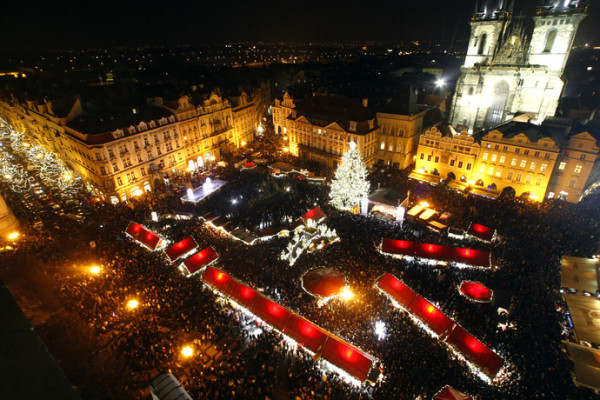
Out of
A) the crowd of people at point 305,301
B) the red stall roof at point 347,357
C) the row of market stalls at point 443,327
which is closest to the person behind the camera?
the red stall roof at point 347,357

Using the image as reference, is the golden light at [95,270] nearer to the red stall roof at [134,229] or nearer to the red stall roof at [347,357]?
the red stall roof at [134,229]

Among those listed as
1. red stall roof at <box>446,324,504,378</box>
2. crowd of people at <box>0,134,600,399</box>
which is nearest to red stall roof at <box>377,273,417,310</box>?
crowd of people at <box>0,134,600,399</box>

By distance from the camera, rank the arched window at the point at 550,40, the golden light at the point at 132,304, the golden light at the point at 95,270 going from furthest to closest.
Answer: the arched window at the point at 550,40
the golden light at the point at 95,270
the golden light at the point at 132,304

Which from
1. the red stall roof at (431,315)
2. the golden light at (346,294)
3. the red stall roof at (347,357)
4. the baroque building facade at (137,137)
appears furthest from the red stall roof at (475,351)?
the baroque building facade at (137,137)

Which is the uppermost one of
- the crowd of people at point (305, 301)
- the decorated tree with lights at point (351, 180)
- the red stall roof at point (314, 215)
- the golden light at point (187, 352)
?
the decorated tree with lights at point (351, 180)

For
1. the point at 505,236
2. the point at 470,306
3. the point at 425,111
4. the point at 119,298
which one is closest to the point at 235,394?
the point at 119,298

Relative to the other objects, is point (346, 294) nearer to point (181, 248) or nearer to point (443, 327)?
point (443, 327)

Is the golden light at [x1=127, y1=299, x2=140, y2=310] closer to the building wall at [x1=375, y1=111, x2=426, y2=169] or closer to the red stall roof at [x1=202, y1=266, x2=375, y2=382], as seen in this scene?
the red stall roof at [x1=202, y1=266, x2=375, y2=382]
